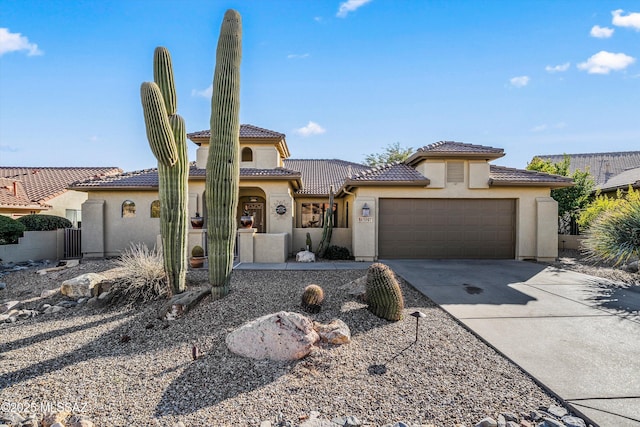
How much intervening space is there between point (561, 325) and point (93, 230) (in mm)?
16360

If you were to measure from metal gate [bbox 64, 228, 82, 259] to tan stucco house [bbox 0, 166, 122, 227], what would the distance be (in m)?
1.99

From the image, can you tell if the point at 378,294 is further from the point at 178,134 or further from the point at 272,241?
the point at 272,241

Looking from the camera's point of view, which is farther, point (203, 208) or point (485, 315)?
point (203, 208)

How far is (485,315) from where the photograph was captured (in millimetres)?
6047

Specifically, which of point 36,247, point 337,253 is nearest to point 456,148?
point 337,253

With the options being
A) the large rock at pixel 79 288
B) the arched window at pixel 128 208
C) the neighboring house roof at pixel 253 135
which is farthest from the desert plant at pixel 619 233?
the arched window at pixel 128 208

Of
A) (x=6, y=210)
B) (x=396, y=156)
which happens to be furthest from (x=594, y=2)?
(x=6, y=210)

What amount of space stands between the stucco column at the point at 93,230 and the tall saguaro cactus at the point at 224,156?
1054cm

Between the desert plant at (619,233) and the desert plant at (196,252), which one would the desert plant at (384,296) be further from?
the desert plant at (619,233)

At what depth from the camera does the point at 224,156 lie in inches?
249

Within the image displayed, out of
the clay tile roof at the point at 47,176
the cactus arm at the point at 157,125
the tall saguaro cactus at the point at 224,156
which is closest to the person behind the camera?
the cactus arm at the point at 157,125

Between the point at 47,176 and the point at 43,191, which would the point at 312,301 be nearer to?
the point at 43,191

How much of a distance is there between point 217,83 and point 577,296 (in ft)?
30.1

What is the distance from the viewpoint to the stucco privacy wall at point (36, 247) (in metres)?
12.8
